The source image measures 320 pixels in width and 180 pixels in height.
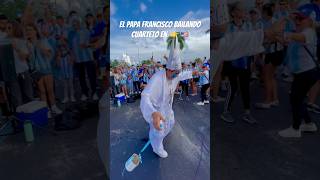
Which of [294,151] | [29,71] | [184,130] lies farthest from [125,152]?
[29,71]

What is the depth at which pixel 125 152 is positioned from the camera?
191cm

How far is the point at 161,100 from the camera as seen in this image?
6.42 feet

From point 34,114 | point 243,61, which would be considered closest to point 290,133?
point 243,61

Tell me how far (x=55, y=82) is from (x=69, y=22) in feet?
3.57

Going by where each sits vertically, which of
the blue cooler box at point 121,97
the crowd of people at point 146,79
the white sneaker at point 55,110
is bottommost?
the white sneaker at point 55,110

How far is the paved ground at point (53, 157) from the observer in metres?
3.39

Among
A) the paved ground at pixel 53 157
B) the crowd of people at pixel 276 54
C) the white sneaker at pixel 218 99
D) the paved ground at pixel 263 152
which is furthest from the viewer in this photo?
the white sneaker at pixel 218 99

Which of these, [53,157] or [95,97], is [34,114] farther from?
[95,97]

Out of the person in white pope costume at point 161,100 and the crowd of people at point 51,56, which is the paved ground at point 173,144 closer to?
the person in white pope costume at point 161,100

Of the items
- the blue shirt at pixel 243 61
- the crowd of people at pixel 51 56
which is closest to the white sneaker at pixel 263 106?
the blue shirt at pixel 243 61

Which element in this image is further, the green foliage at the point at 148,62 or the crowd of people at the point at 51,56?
the crowd of people at the point at 51,56

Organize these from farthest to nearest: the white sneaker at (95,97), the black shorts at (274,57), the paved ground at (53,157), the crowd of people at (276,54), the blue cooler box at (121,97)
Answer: the white sneaker at (95,97), the black shorts at (274,57), the crowd of people at (276,54), the paved ground at (53,157), the blue cooler box at (121,97)

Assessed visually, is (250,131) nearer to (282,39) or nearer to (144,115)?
(282,39)

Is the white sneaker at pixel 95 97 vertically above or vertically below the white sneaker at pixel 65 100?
above
